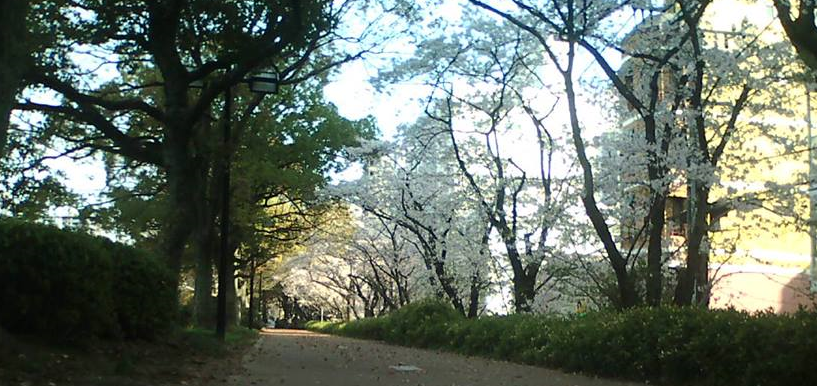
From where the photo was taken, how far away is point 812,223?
17109 millimetres

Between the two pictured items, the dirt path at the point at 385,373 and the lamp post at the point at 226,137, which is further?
the lamp post at the point at 226,137

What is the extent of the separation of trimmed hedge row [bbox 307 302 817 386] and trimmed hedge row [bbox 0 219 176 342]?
24.5 feet

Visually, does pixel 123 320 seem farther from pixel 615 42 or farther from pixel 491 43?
pixel 491 43

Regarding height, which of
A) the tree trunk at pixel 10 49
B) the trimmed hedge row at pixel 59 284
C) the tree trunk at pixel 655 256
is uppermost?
the tree trunk at pixel 10 49

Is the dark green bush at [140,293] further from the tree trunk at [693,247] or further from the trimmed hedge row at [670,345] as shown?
the tree trunk at [693,247]

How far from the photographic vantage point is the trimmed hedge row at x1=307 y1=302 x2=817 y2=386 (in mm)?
9055

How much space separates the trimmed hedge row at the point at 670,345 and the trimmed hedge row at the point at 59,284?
24.5 feet

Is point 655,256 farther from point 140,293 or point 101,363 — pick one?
point 101,363

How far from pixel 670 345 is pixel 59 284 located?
8.12 meters

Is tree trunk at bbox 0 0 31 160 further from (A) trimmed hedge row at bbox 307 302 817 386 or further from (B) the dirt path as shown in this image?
(A) trimmed hedge row at bbox 307 302 817 386

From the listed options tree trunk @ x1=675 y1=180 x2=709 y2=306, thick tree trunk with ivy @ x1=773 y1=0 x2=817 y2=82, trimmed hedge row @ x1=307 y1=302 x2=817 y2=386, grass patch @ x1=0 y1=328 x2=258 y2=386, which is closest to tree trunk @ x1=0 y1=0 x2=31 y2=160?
grass patch @ x1=0 y1=328 x2=258 y2=386

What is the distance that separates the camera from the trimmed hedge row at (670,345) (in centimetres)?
905

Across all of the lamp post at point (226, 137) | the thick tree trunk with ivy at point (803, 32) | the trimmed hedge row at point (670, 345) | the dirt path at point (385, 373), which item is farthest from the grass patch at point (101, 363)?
the thick tree trunk with ivy at point (803, 32)

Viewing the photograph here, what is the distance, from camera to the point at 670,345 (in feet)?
36.4
